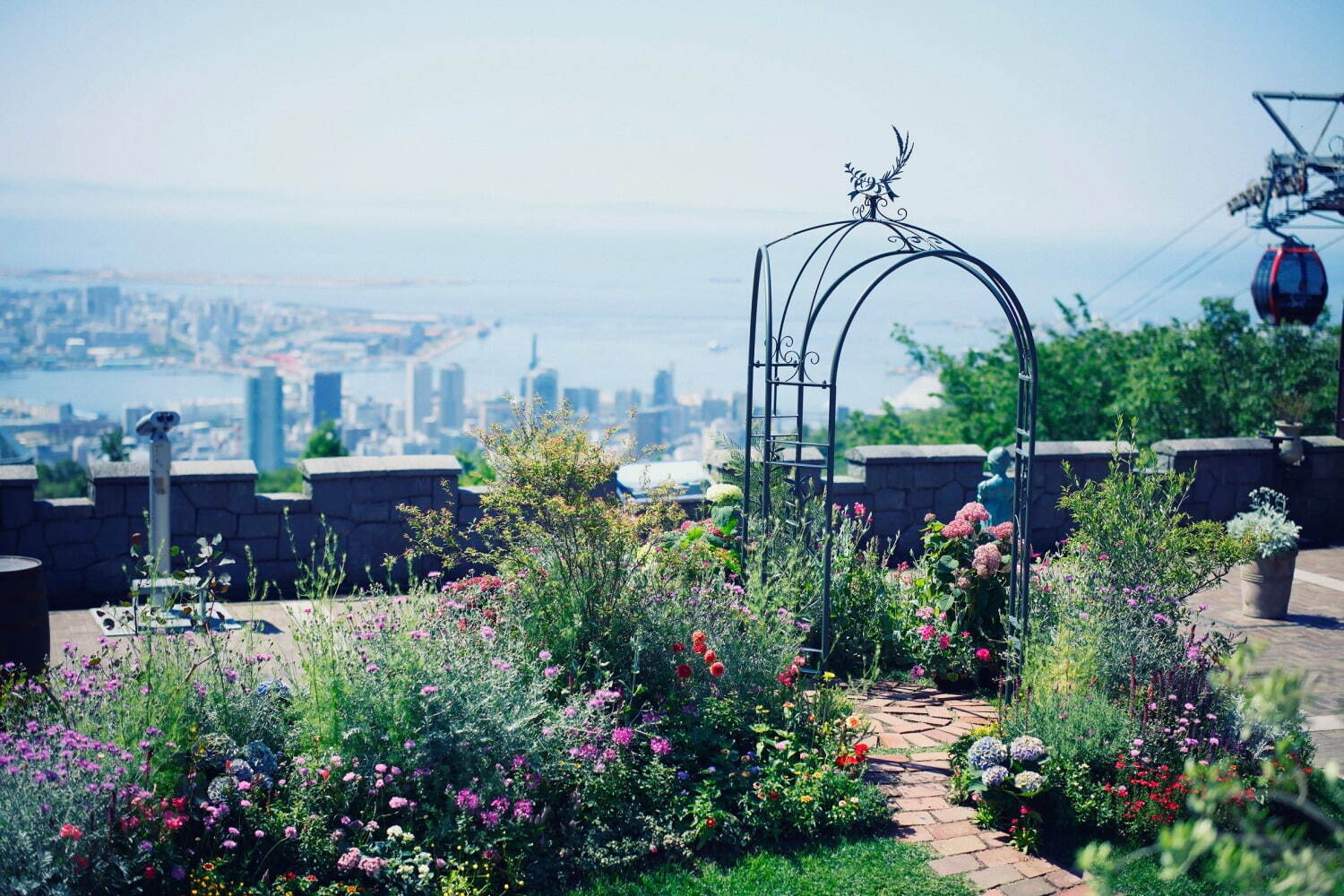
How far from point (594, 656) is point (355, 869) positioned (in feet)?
4.72

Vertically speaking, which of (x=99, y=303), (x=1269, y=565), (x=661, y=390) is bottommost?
(x=1269, y=565)

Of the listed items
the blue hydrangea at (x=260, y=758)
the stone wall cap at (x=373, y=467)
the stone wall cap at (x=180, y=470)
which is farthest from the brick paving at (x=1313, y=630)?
the stone wall cap at (x=180, y=470)

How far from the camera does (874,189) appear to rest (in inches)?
225

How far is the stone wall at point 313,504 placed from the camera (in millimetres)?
7176

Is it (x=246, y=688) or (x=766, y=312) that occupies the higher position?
(x=766, y=312)

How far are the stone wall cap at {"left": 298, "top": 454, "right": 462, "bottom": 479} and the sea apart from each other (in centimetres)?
2286

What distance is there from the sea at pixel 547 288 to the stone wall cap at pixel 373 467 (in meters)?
22.9

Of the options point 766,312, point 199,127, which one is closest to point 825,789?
point 766,312

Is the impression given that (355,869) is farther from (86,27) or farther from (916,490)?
(86,27)

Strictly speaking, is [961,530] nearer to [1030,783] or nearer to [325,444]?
[1030,783]

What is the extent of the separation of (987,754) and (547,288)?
114 m

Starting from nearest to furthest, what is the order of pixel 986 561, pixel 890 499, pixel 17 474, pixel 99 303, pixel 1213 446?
pixel 986 561, pixel 17 474, pixel 890 499, pixel 1213 446, pixel 99 303

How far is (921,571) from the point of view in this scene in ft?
21.8

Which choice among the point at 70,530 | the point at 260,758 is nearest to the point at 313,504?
the point at 70,530
